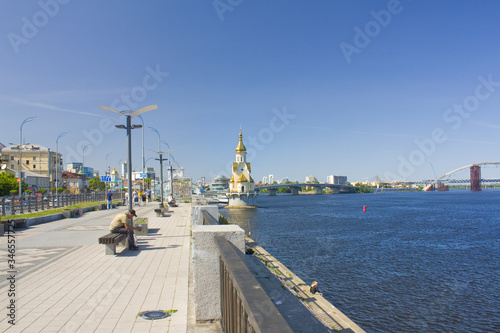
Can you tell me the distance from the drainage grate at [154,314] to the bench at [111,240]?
16.0 ft

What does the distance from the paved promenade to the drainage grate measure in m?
0.12

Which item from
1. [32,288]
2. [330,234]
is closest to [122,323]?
[32,288]

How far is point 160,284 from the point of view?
7.55m

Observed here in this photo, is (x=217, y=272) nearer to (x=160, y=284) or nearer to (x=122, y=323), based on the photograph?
(x=122, y=323)

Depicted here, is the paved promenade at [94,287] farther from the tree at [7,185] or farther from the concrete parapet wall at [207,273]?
the tree at [7,185]

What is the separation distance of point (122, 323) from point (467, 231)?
41.5 meters

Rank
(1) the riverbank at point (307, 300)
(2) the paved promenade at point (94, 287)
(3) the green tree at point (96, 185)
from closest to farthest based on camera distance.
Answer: (2) the paved promenade at point (94, 287), (1) the riverbank at point (307, 300), (3) the green tree at point (96, 185)

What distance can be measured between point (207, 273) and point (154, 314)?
1.38 m

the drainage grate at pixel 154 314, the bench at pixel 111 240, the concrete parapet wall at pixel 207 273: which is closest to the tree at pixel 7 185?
the bench at pixel 111 240

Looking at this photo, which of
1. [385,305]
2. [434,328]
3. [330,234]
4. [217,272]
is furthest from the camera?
[330,234]

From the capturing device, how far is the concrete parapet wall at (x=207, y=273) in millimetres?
5133

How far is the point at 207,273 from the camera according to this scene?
516cm

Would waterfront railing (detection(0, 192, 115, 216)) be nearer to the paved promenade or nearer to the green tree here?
the paved promenade

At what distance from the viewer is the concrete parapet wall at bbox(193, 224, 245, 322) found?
5133 millimetres
